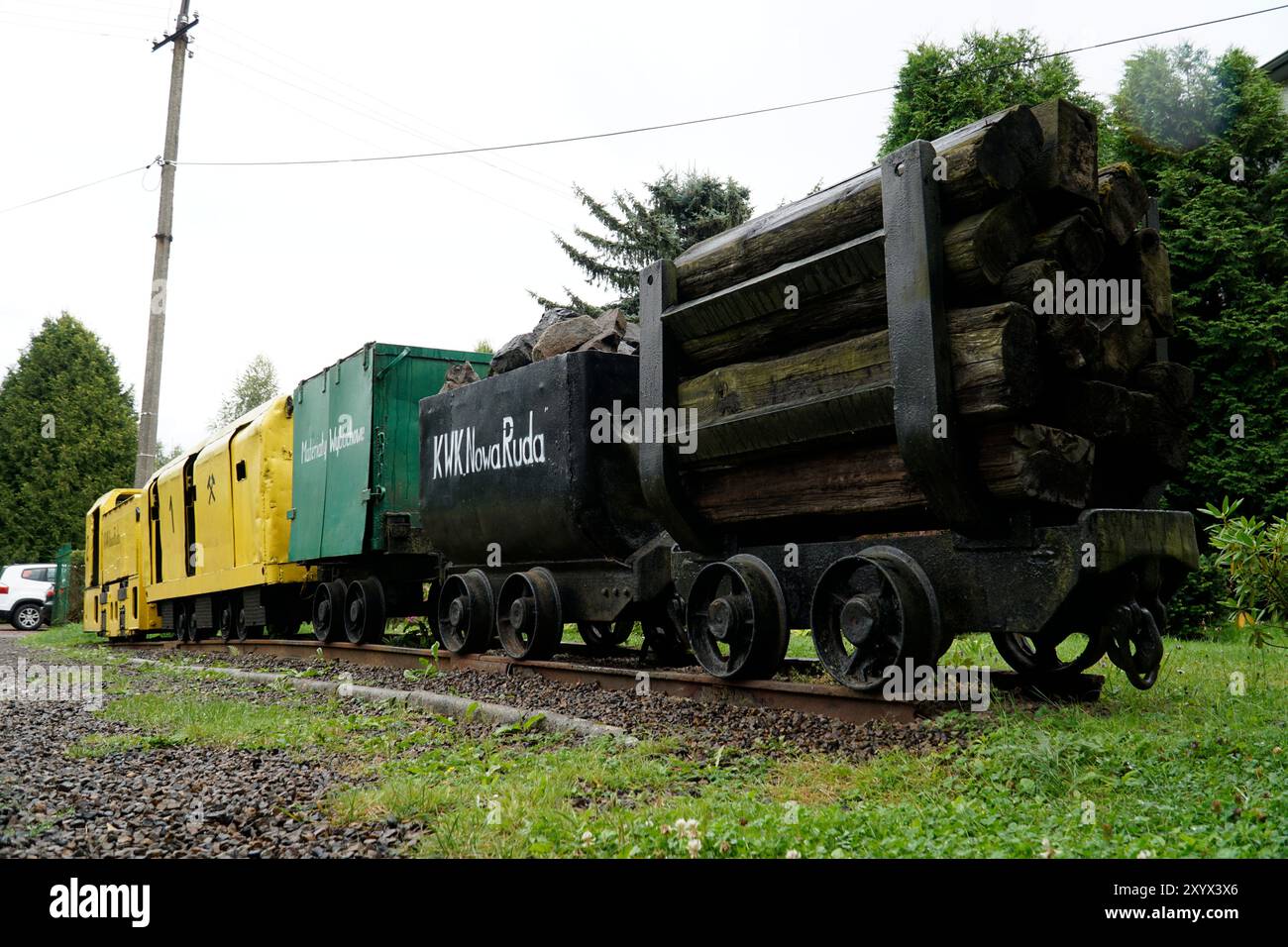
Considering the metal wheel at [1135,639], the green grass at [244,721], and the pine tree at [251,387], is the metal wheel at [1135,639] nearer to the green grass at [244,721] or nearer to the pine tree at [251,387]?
the green grass at [244,721]

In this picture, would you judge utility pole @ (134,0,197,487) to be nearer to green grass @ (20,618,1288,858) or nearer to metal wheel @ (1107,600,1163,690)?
green grass @ (20,618,1288,858)

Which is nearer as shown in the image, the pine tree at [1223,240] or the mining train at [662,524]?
the mining train at [662,524]

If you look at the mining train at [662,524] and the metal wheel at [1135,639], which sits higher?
the mining train at [662,524]

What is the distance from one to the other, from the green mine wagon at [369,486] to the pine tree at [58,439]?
1020 inches

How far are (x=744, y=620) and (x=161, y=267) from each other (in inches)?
629

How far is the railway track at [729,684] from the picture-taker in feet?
16.0

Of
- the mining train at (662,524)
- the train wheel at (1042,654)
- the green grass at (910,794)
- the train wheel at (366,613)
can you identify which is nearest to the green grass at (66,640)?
the mining train at (662,524)

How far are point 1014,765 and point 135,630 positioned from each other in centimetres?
1648

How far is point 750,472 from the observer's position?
584 centimetres

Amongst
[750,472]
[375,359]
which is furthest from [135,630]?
[750,472]

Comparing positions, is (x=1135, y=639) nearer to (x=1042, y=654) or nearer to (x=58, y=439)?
(x=1042, y=654)

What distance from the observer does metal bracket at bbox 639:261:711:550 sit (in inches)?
242

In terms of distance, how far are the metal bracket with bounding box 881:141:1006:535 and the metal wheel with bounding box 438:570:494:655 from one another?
4.46 meters

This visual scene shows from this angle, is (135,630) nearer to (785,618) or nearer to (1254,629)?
(785,618)
